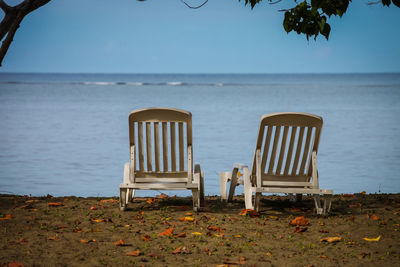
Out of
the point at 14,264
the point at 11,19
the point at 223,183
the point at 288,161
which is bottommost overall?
the point at 14,264

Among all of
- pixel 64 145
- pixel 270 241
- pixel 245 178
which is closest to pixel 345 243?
pixel 270 241

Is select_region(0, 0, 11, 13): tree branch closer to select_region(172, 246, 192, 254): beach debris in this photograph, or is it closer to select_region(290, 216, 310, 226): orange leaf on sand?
select_region(172, 246, 192, 254): beach debris

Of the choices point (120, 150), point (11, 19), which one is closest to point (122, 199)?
point (11, 19)

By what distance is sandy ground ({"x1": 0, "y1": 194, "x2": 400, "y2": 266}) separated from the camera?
12.7 feet

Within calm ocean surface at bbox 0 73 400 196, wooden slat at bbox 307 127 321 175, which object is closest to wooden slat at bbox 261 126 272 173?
wooden slat at bbox 307 127 321 175

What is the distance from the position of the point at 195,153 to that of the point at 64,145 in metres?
3.42

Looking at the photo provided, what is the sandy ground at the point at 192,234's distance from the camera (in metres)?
3.88

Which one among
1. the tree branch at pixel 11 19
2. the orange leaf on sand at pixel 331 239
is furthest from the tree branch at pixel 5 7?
the orange leaf on sand at pixel 331 239

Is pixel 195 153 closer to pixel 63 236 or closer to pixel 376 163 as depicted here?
pixel 376 163

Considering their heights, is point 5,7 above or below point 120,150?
above

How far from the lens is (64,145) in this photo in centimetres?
1223

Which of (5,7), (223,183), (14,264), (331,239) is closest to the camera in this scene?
(14,264)

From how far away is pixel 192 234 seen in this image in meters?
4.56

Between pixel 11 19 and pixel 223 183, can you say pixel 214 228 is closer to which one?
pixel 223 183
